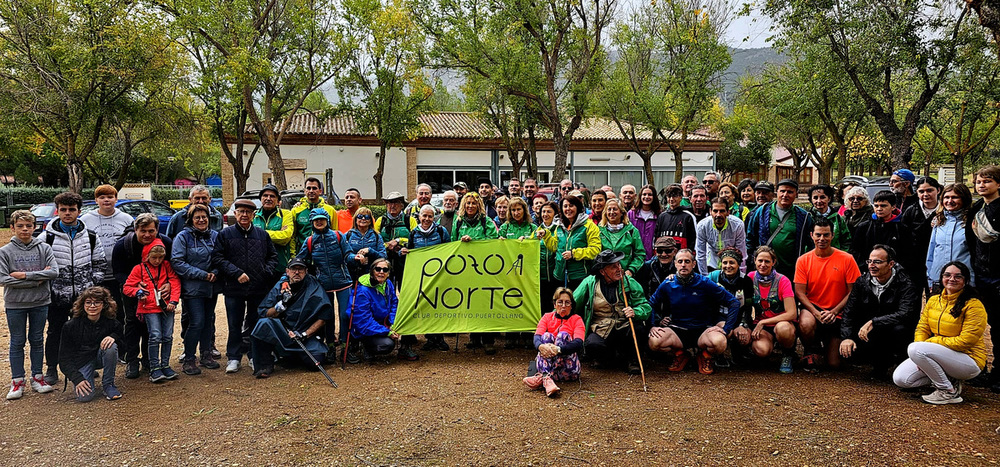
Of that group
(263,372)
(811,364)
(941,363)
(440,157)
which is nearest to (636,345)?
(811,364)

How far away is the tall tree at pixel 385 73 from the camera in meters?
20.8

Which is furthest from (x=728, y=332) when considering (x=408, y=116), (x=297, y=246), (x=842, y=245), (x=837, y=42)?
(x=408, y=116)

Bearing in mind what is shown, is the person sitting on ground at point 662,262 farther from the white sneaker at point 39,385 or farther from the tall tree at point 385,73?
the tall tree at point 385,73

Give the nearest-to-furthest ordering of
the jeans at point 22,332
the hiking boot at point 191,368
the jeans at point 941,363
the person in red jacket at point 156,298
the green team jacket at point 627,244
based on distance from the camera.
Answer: the jeans at point 941,363, the jeans at point 22,332, the person in red jacket at point 156,298, the hiking boot at point 191,368, the green team jacket at point 627,244

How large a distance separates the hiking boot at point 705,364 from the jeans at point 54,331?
5579 mm

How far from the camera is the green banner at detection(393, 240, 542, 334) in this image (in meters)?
6.35

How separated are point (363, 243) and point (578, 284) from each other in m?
2.26

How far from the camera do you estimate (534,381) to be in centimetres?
526

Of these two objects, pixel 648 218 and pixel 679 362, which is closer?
pixel 679 362

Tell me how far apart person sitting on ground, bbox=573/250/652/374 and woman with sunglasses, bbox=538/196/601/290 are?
27 centimetres

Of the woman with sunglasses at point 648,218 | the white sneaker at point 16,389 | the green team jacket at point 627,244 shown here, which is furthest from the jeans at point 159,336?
the woman with sunglasses at point 648,218

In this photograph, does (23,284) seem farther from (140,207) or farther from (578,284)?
(140,207)

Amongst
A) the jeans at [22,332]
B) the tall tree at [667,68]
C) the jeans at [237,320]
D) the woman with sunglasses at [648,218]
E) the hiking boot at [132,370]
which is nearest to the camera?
the jeans at [22,332]

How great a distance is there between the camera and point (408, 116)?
24359mm
